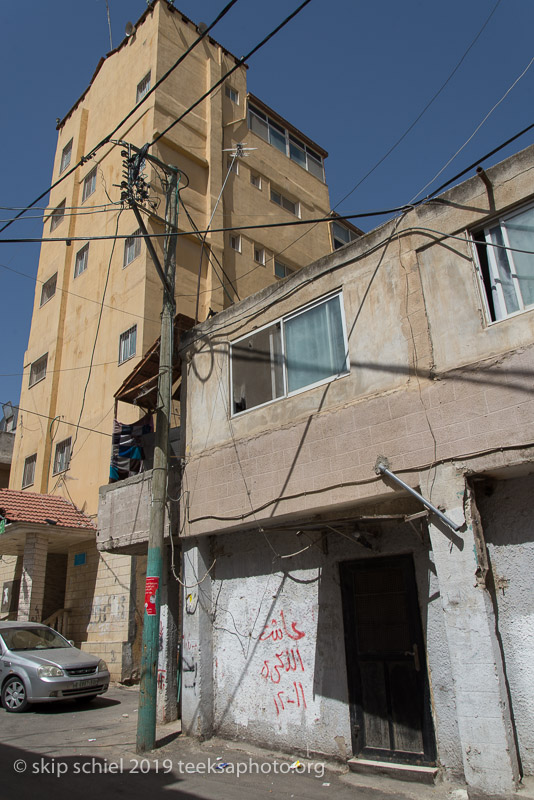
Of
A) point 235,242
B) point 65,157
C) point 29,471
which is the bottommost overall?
point 29,471

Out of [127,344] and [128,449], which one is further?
[127,344]

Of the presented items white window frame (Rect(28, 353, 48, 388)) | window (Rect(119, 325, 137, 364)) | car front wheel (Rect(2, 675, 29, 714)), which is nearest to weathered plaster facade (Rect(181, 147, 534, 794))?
car front wheel (Rect(2, 675, 29, 714))

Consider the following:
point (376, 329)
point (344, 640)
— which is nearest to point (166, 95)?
point (376, 329)

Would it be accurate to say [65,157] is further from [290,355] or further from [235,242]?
[290,355]

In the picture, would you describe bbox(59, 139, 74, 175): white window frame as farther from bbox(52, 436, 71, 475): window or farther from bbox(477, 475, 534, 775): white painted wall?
bbox(477, 475, 534, 775): white painted wall

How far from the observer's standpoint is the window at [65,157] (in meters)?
22.8

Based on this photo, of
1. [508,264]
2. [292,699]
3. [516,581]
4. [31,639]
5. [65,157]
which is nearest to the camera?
[516,581]

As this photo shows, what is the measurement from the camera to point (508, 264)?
607cm

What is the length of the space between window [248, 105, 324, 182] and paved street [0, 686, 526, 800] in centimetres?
2106

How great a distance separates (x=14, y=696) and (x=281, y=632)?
5581mm

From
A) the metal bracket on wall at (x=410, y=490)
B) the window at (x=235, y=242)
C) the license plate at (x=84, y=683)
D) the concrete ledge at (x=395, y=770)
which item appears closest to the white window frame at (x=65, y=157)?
the window at (x=235, y=242)

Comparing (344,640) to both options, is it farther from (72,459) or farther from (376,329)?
(72,459)

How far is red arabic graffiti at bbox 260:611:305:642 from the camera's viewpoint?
731 centimetres

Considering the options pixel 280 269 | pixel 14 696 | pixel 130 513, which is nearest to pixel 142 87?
pixel 280 269
